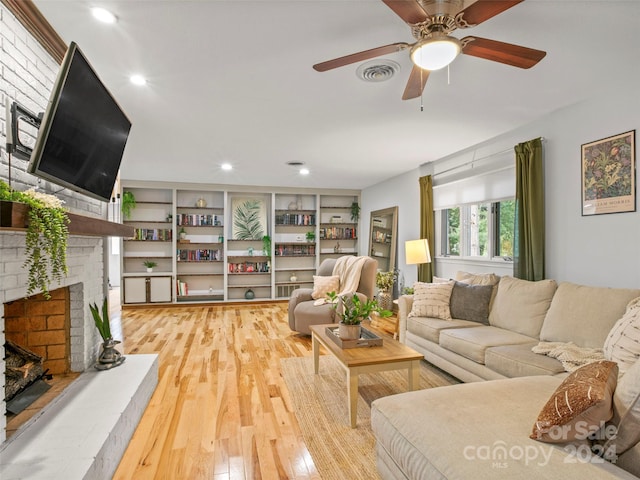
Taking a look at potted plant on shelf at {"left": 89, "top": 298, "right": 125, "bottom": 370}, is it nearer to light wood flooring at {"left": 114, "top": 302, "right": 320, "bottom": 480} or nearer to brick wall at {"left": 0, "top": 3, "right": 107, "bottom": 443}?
brick wall at {"left": 0, "top": 3, "right": 107, "bottom": 443}

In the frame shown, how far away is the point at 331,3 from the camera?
1657 mm

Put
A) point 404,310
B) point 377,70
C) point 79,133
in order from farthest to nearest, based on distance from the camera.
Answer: point 404,310
point 377,70
point 79,133

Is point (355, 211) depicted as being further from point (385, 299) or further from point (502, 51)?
point (502, 51)

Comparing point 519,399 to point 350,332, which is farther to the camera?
point 350,332

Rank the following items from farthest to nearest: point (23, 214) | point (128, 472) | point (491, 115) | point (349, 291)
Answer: point (349, 291) → point (491, 115) → point (128, 472) → point (23, 214)

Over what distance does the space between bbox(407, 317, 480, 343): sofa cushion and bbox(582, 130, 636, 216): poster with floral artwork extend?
1.36 m

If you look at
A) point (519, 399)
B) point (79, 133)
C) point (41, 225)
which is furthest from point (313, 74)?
point (519, 399)

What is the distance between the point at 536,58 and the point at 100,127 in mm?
2402

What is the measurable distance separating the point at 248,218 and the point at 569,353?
571 cm

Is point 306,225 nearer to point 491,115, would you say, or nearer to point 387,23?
point 491,115

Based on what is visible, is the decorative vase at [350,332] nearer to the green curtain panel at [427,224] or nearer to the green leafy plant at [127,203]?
the green curtain panel at [427,224]

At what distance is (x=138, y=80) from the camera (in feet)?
7.87

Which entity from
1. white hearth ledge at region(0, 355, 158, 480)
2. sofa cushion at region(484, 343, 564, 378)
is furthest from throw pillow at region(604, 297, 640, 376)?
white hearth ledge at region(0, 355, 158, 480)

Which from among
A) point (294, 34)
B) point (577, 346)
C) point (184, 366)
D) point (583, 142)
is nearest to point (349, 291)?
point (184, 366)
